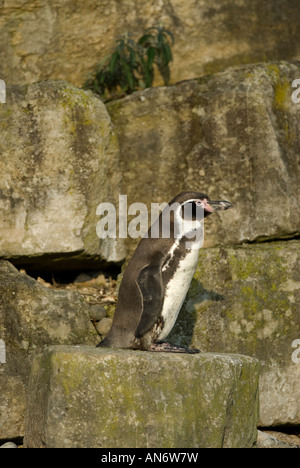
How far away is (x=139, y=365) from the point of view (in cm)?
399

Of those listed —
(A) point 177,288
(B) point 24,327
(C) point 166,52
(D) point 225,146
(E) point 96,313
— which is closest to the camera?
(A) point 177,288

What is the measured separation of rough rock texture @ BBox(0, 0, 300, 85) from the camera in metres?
6.51

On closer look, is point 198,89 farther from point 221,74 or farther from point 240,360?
point 240,360

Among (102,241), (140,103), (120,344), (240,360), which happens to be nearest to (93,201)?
(102,241)

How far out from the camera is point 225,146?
6.07 m

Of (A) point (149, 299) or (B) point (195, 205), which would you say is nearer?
(A) point (149, 299)

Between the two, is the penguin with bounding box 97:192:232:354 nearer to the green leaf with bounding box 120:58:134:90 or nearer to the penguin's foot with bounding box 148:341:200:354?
the penguin's foot with bounding box 148:341:200:354

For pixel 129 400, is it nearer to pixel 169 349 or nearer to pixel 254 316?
pixel 169 349

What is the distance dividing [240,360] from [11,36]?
359 cm

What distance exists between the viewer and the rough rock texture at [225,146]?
6004mm

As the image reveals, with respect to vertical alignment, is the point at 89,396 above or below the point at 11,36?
below

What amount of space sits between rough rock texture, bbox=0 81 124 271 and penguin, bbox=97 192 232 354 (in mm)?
1004

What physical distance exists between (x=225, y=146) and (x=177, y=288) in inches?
68.9

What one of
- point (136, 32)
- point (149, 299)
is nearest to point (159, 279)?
point (149, 299)
